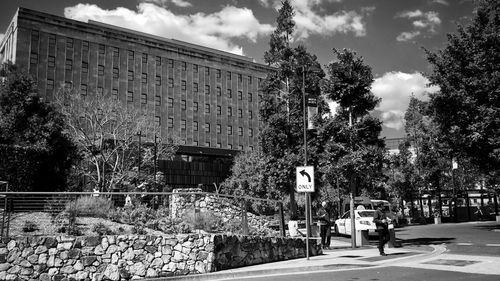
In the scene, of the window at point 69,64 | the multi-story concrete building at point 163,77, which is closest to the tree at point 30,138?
the multi-story concrete building at point 163,77

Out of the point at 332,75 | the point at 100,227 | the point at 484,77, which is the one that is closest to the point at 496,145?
the point at 484,77

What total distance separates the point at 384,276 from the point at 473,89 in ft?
66.2

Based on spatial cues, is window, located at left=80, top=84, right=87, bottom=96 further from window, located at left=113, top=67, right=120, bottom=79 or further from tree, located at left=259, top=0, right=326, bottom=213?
tree, located at left=259, top=0, right=326, bottom=213

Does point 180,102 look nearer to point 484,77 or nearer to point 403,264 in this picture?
point 484,77

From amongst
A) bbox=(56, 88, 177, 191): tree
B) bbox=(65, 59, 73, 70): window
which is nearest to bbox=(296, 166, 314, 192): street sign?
bbox=(56, 88, 177, 191): tree

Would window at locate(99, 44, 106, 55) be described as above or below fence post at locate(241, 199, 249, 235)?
above

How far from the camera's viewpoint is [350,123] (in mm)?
21719

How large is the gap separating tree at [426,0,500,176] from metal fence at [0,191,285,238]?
1604 centimetres

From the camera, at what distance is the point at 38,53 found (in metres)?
67.9

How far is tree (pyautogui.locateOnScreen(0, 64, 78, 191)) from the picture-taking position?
21000 millimetres

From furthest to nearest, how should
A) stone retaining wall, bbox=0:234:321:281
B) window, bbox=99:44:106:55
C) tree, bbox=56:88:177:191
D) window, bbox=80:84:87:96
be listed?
1. window, bbox=99:44:106:55
2. window, bbox=80:84:87:96
3. tree, bbox=56:88:177:191
4. stone retaining wall, bbox=0:234:321:281

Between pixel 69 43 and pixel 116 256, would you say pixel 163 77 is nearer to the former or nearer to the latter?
pixel 69 43

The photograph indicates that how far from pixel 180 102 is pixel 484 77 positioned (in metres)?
65.5

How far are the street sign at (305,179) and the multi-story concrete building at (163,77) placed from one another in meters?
57.1
